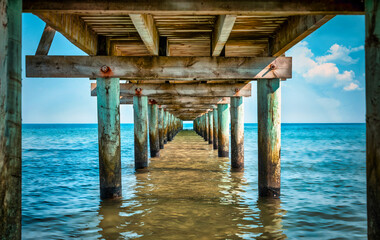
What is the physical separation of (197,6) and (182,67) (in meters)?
2.33

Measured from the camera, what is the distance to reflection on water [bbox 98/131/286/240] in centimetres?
437

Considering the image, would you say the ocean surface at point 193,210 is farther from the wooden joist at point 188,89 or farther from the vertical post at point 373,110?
the wooden joist at point 188,89

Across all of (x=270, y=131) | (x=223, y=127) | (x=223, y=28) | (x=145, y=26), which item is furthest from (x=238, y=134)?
(x=145, y=26)

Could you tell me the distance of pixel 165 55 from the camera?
5797 millimetres

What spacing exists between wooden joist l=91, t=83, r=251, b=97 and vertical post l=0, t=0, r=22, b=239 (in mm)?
6496

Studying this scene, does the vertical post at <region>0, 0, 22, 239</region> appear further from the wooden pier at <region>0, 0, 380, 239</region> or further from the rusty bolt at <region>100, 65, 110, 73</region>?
the rusty bolt at <region>100, 65, 110, 73</region>

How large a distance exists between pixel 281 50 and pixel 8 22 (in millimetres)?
4154

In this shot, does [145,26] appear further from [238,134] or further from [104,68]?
[238,134]

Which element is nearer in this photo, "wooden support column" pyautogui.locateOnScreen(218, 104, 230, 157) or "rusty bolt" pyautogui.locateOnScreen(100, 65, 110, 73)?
"rusty bolt" pyautogui.locateOnScreen(100, 65, 110, 73)

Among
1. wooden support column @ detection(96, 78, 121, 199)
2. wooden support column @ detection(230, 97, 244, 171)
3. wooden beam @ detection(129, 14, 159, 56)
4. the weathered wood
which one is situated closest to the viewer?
wooden beam @ detection(129, 14, 159, 56)

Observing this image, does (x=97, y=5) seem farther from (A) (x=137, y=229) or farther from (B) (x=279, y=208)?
(B) (x=279, y=208)

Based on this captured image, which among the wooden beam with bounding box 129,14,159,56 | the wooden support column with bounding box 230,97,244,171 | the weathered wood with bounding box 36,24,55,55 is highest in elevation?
the weathered wood with bounding box 36,24,55,55

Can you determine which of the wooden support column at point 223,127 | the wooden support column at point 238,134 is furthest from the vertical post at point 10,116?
the wooden support column at point 223,127

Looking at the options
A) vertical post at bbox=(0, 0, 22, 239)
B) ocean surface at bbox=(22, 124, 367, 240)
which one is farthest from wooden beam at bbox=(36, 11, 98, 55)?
ocean surface at bbox=(22, 124, 367, 240)
